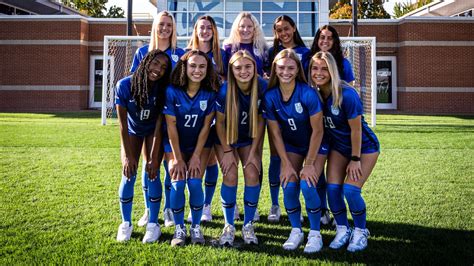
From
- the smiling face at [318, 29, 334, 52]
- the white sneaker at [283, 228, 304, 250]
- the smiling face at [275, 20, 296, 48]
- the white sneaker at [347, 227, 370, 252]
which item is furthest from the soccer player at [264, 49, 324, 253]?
the smiling face at [275, 20, 296, 48]

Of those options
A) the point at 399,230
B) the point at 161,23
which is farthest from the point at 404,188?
the point at 161,23

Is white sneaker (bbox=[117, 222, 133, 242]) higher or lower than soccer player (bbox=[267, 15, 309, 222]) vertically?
lower

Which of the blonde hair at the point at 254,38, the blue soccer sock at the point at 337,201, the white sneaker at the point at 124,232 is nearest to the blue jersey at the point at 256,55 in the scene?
the blonde hair at the point at 254,38

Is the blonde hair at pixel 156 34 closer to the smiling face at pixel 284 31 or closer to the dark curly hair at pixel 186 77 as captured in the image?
the dark curly hair at pixel 186 77

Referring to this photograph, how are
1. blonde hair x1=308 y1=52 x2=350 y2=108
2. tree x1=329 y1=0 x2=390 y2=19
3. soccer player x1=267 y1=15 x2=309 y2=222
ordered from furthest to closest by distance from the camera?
tree x1=329 y1=0 x2=390 y2=19 < soccer player x1=267 y1=15 x2=309 y2=222 < blonde hair x1=308 y1=52 x2=350 y2=108

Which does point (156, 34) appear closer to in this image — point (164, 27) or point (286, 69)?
point (164, 27)

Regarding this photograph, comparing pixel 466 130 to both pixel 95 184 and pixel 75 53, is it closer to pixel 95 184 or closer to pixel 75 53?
pixel 95 184

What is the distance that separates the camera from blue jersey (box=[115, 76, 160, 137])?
12.1 ft

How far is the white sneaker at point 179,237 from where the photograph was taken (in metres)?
3.47

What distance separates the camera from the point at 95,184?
583 cm

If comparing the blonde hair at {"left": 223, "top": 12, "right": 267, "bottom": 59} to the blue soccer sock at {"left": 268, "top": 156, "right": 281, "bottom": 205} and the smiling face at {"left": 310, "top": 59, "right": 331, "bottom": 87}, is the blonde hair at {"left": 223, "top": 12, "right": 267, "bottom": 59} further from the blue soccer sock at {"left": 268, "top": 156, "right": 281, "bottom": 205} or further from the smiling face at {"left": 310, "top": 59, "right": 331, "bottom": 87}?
the blue soccer sock at {"left": 268, "top": 156, "right": 281, "bottom": 205}

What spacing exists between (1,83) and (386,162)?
853 inches

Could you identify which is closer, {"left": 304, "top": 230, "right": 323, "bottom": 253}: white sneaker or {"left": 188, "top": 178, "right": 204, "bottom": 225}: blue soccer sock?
{"left": 304, "top": 230, "right": 323, "bottom": 253}: white sneaker

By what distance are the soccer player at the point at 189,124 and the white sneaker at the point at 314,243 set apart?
0.86m
